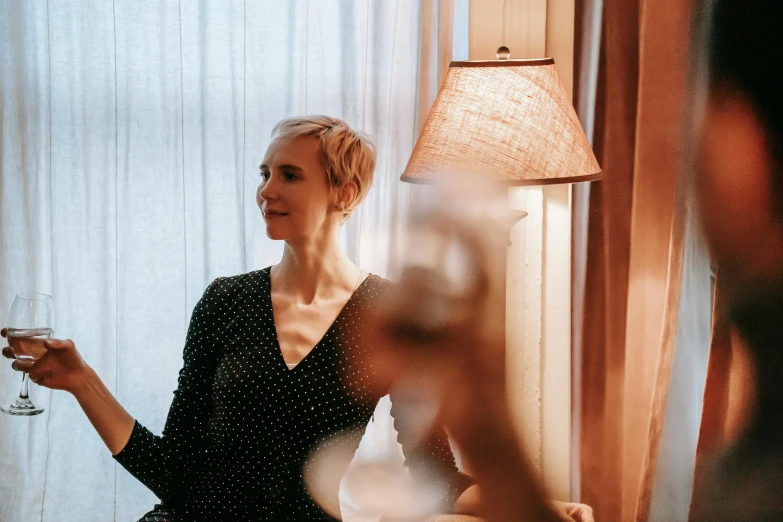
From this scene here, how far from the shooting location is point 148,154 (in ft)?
6.00

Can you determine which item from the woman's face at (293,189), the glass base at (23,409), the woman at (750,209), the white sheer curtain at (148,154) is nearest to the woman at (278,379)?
the woman's face at (293,189)

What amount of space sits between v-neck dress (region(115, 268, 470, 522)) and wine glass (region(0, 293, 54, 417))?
209 millimetres

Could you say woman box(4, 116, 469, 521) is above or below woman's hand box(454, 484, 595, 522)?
below

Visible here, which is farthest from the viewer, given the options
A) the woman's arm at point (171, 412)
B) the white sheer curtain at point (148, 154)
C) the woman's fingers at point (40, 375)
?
the white sheer curtain at point (148, 154)

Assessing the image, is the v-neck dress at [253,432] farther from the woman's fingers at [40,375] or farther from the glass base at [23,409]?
the woman's fingers at [40,375]

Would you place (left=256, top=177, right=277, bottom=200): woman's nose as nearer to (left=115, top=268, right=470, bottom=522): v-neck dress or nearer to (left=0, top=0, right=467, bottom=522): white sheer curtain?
(left=115, top=268, right=470, bottom=522): v-neck dress

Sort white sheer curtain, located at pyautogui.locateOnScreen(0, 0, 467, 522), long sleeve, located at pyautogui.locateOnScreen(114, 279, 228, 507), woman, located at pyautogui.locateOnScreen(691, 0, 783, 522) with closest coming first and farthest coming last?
woman, located at pyautogui.locateOnScreen(691, 0, 783, 522) < long sleeve, located at pyautogui.locateOnScreen(114, 279, 228, 507) < white sheer curtain, located at pyautogui.locateOnScreen(0, 0, 467, 522)

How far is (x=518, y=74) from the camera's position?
1.16 metres

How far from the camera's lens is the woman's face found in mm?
1182

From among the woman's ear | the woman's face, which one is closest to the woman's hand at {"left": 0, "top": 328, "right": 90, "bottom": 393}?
the woman's face

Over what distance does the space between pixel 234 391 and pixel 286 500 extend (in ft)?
0.63

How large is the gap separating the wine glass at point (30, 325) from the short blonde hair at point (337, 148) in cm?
43

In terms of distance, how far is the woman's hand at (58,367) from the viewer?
0.87 meters

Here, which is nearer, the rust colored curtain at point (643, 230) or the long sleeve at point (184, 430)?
the rust colored curtain at point (643, 230)
